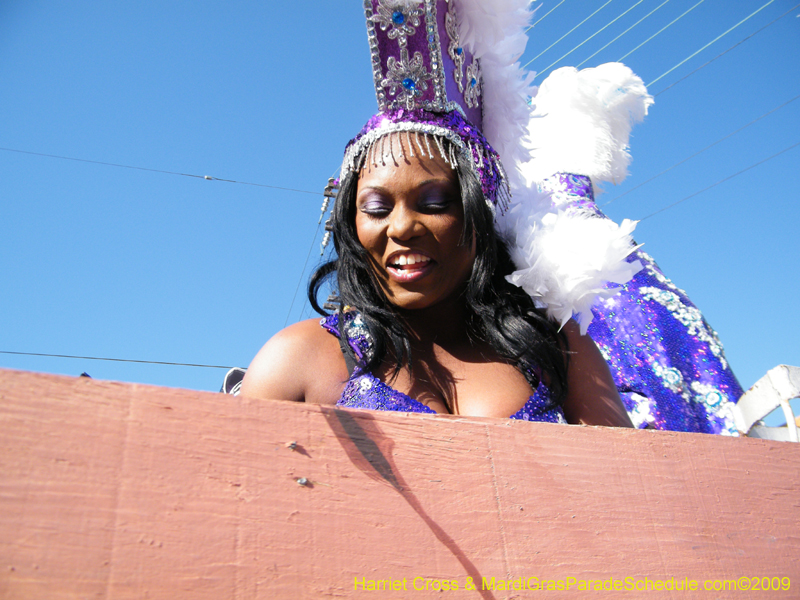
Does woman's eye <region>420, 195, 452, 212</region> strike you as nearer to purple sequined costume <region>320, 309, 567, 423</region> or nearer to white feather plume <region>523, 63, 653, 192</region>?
purple sequined costume <region>320, 309, 567, 423</region>

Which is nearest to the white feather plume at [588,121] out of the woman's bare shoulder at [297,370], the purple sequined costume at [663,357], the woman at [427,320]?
the purple sequined costume at [663,357]

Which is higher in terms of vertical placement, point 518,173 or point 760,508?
point 518,173

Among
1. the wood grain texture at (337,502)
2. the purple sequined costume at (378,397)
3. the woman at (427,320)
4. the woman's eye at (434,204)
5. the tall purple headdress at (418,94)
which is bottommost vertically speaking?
the wood grain texture at (337,502)

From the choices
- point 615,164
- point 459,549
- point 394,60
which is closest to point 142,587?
point 459,549

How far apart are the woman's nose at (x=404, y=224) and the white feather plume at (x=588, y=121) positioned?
142 cm

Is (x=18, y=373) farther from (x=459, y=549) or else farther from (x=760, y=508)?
(x=760, y=508)

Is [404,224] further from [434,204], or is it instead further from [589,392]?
[589,392]

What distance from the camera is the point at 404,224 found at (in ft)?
5.60

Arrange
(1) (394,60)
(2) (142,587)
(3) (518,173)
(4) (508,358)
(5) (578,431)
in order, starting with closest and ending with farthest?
(2) (142,587) → (5) (578,431) → (4) (508,358) → (1) (394,60) → (3) (518,173)

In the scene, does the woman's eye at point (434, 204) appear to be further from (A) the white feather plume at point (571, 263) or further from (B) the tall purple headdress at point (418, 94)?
(A) the white feather plume at point (571, 263)

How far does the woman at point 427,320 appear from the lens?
5.44 ft

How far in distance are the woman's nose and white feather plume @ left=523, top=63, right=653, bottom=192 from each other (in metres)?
1.42

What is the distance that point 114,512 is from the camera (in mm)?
781

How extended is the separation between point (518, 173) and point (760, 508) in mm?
1330
